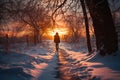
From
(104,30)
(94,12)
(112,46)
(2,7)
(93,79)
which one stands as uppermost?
(2,7)

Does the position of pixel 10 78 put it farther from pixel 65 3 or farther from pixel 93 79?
pixel 65 3

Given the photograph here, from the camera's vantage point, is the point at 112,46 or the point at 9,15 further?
the point at 9,15

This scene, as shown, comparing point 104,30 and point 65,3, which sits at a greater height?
point 65,3

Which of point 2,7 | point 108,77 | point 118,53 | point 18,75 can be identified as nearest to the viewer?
point 108,77

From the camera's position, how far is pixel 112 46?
11688 millimetres

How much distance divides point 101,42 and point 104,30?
0.72 meters

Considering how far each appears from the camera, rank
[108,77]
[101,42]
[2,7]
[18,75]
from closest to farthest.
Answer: [108,77]
[18,75]
[101,42]
[2,7]

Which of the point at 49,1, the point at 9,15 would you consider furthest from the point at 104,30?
the point at 9,15

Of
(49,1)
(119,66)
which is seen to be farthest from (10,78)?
(49,1)

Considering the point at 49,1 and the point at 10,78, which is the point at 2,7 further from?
the point at 10,78

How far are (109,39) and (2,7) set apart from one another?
19.9 meters

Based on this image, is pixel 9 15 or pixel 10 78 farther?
pixel 9 15

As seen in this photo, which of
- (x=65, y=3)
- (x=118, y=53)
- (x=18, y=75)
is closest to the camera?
(x=18, y=75)

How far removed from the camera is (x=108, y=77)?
24.7 feet
